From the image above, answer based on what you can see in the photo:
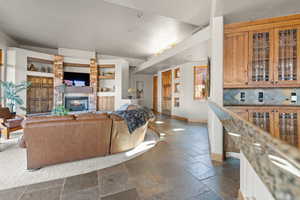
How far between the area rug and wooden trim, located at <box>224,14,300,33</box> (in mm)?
2914

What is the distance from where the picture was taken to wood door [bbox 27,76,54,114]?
6.08 m

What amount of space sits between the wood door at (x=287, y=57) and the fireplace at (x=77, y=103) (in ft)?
24.1

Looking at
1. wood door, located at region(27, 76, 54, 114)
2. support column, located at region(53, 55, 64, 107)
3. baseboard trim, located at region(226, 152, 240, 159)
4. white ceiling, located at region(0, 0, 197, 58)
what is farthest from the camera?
support column, located at region(53, 55, 64, 107)

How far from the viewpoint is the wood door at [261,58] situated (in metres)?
2.36

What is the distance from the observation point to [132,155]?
2.68 metres

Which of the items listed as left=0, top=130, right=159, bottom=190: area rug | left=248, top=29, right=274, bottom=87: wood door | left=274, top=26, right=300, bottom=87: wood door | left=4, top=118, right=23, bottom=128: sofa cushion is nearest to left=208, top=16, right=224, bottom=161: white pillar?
left=248, top=29, right=274, bottom=87: wood door

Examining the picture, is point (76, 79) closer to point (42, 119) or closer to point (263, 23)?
point (42, 119)

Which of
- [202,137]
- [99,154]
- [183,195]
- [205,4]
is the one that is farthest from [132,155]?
[205,4]

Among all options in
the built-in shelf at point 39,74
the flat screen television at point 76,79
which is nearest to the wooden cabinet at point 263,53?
the flat screen television at point 76,79

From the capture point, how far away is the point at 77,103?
274 inches

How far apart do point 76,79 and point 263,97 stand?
7541 millimetres

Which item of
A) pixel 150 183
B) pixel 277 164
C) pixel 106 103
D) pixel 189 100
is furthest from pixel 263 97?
pixel 106 103

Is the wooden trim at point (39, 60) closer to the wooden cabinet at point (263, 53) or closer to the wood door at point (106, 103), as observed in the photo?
the wood door at point (106, 103)

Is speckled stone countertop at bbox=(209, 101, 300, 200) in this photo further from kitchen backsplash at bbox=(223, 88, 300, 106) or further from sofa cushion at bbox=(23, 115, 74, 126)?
sofa cushion at bbox=(23, 115, 74, 126)
